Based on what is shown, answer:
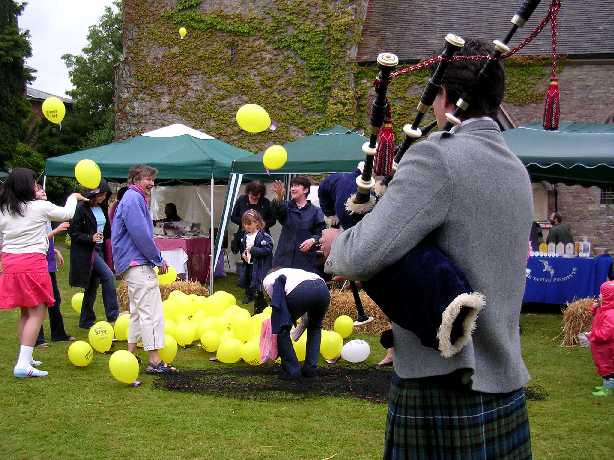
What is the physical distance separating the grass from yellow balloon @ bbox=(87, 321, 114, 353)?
56cm

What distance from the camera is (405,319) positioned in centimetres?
200

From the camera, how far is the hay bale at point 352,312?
31.1ft

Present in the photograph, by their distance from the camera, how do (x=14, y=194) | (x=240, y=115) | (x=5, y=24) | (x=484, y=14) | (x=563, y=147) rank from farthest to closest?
(x=5, y=24)
(x=484, y=14)
(x=563, y=147)
(x=240, y=115)
(x=14, y=194)

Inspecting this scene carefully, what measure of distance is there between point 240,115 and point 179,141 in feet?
17.4

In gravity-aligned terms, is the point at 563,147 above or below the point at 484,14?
below

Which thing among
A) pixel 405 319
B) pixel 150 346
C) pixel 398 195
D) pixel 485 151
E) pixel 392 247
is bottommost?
pixel 150 346

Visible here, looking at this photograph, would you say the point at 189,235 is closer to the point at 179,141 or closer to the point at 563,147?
the point at 179,141

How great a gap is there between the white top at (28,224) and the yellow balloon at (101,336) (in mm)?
1304

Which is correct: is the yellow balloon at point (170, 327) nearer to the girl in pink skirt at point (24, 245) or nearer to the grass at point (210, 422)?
the grass at point (210, 422)

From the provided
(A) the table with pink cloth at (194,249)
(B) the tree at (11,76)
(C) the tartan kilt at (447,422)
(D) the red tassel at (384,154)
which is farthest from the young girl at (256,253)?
(B) the tree at (11,76)

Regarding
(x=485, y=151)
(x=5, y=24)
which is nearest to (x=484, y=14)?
(x=5, y=24)

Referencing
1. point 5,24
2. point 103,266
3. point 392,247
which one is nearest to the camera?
point 392,247

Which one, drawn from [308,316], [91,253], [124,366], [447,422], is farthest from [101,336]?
[447,422]

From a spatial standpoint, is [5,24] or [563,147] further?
[5,24]
